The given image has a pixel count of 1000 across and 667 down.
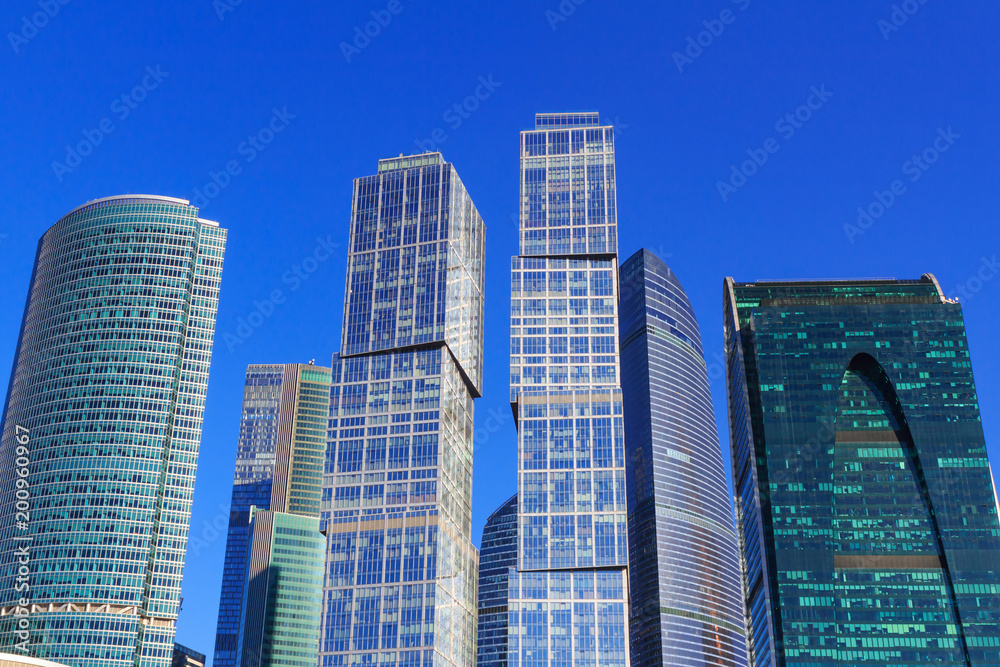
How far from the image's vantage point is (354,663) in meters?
200

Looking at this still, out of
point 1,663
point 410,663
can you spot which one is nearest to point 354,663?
point 410,663

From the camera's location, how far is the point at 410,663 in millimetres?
198250

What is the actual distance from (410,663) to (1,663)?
227 ft

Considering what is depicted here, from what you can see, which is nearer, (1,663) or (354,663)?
(1,663)

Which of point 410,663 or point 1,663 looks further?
point 410,663

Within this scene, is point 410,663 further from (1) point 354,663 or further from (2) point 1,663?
(2) point 1,663

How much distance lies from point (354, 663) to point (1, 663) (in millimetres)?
64108

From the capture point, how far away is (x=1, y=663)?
151 m
